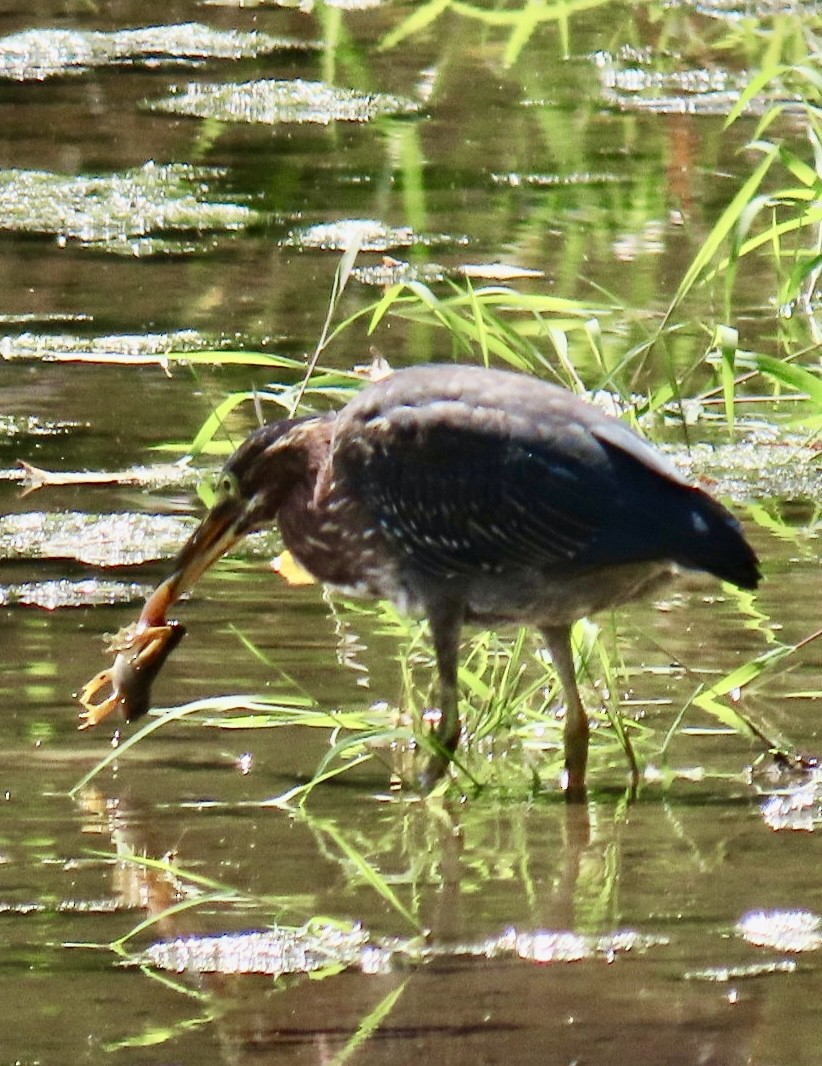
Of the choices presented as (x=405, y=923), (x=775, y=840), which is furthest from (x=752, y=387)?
(x=405, y=923)

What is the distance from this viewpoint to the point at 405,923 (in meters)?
4.46

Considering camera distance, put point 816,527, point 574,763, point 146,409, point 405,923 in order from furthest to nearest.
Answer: point 146,409 → point 816,527 → point 574,763 → point 405,923

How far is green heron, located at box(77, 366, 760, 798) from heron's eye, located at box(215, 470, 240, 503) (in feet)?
0.66

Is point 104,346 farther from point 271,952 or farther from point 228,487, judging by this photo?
point 271,952

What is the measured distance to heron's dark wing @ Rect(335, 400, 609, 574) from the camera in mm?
5219

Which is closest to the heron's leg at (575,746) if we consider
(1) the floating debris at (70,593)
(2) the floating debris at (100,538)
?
(1) the floating debris at (70,593)

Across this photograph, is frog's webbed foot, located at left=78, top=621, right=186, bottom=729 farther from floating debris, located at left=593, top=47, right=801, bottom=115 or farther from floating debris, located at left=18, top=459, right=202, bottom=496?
floating debris, located at left=593, top=47, right=801, bottom=115

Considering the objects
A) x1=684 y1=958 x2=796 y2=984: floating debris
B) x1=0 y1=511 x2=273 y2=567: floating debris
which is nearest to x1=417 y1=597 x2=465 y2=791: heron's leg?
x1=684 y1=958 x2=796 y2=984: floating debris

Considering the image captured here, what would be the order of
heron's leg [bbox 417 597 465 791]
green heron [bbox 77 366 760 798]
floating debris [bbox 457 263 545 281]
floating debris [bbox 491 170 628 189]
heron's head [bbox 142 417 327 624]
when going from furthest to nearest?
1. floating debris [bbox 491 170 628 189]
2. floating debris [bbox 457 263 545 281]
3. heron's head [bbox 142 417 327 624]
4. heron's leg [bbox 417 597 465 791]
5. green heron [bbox 77 366 760 798]

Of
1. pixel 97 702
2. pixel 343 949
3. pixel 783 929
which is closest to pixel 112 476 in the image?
pixel 97 702

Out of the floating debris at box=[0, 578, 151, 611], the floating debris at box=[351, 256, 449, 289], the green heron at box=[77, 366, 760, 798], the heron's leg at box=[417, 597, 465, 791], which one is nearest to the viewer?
the green heron at box=[77, 366, 760, 798]

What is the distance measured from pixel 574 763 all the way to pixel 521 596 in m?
0.36

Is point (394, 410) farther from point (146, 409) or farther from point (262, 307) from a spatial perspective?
point (262, 307)

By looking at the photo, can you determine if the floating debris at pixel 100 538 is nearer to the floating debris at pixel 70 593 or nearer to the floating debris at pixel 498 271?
the floating debris at pixel 70 593
